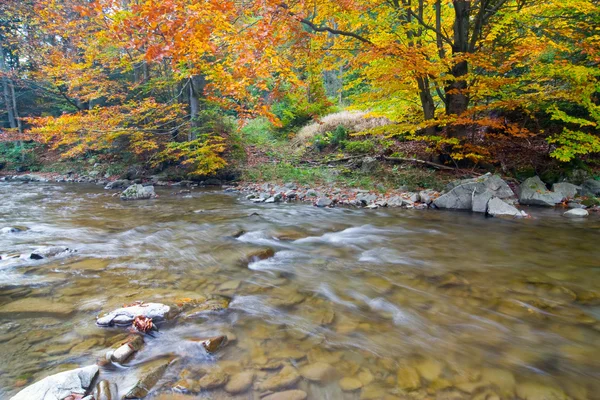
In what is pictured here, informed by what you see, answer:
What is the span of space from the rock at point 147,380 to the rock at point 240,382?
1.56 feet

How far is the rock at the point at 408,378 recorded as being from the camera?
7.07 feet

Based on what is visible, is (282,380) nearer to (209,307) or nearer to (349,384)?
(349,384)

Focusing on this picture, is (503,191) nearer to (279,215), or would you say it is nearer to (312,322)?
(279,215)

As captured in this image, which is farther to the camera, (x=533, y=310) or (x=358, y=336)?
(x=533, y=310)

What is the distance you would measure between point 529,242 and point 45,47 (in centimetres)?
2287

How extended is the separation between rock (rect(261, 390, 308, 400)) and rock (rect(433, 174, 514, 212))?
22.9 feet

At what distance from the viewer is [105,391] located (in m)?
1.97

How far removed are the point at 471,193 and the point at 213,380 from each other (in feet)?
24.5

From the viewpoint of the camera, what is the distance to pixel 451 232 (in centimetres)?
597

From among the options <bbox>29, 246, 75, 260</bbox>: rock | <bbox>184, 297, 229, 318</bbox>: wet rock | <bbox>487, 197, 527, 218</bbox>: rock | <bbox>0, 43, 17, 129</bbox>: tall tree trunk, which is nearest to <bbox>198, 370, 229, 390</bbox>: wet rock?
<bbox>184, 297, 229, 318</bbox>: wet rock

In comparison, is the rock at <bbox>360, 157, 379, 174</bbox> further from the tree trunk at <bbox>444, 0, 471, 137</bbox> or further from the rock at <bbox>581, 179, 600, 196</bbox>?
the rock at <bbox>581, 179, 600, 196</bbox>

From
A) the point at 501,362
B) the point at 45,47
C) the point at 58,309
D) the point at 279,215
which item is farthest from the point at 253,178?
the point at 45,47

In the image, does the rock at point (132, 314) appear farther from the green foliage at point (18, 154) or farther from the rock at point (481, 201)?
the green foliage at point (18, 154)

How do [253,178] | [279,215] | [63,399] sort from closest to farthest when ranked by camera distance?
[63,399] < [279,215] < [253,178]
